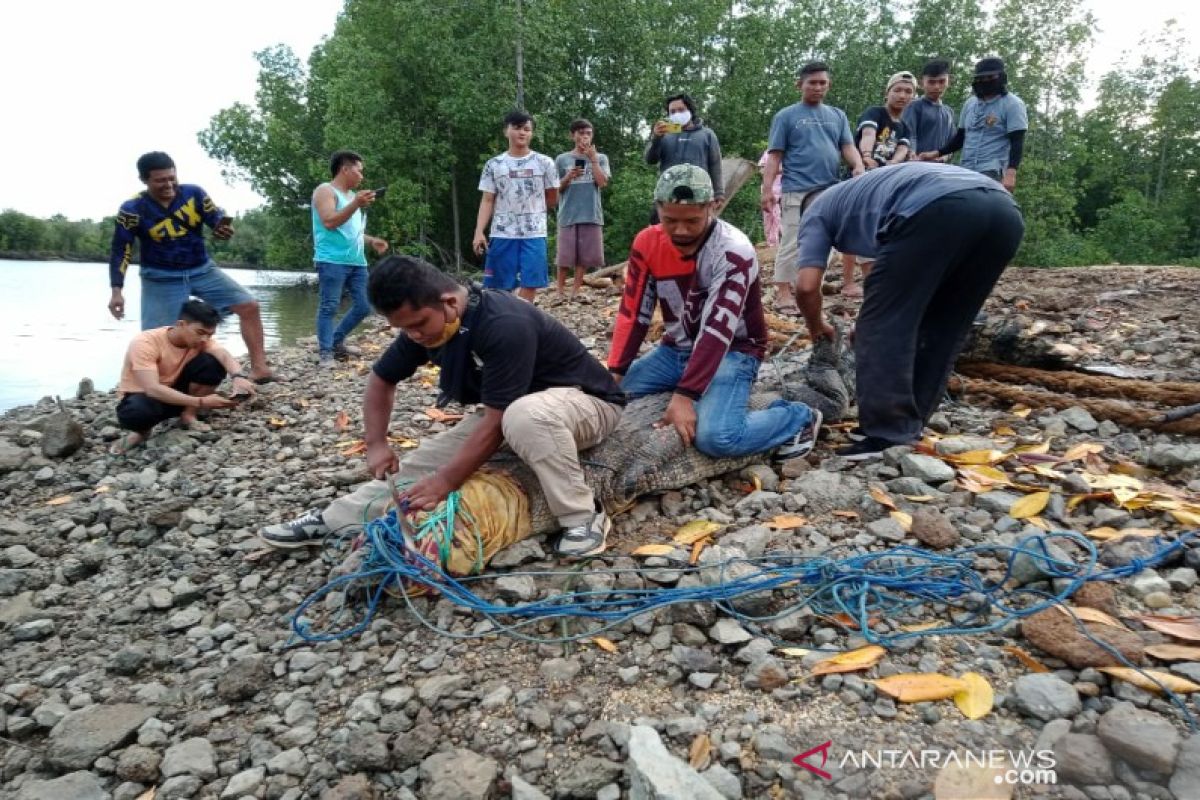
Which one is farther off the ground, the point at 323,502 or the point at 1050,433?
the point at 1050,433

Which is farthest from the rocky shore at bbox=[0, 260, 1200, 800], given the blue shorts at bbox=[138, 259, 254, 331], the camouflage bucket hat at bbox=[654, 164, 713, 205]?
the blue shorts at bbox=[138, 259, 254, 331]

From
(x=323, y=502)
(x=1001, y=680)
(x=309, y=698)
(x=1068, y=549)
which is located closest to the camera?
(x=1001, y=680)

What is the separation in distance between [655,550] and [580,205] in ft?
19.6

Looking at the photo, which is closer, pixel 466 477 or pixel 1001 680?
pixel 1001 680

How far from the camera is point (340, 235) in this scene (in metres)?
5.85

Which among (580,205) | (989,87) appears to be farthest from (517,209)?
(989,87)

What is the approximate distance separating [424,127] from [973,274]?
62.8 ft

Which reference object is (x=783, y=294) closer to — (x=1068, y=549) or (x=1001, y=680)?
(x=1068, y=549)

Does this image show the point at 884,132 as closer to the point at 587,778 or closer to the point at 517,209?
the point at 517,209

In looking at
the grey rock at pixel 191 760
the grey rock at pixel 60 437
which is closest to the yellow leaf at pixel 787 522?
the grey rock at pixel 191 760

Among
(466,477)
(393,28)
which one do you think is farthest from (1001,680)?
(393,28)

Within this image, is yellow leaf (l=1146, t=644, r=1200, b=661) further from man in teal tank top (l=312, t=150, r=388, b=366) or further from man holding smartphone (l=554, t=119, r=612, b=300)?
man holding smartphone (l=554, t=119, r=612, b=300)

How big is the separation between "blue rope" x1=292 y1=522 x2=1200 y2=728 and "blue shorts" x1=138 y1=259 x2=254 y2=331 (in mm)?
3470

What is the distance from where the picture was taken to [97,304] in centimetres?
1967
